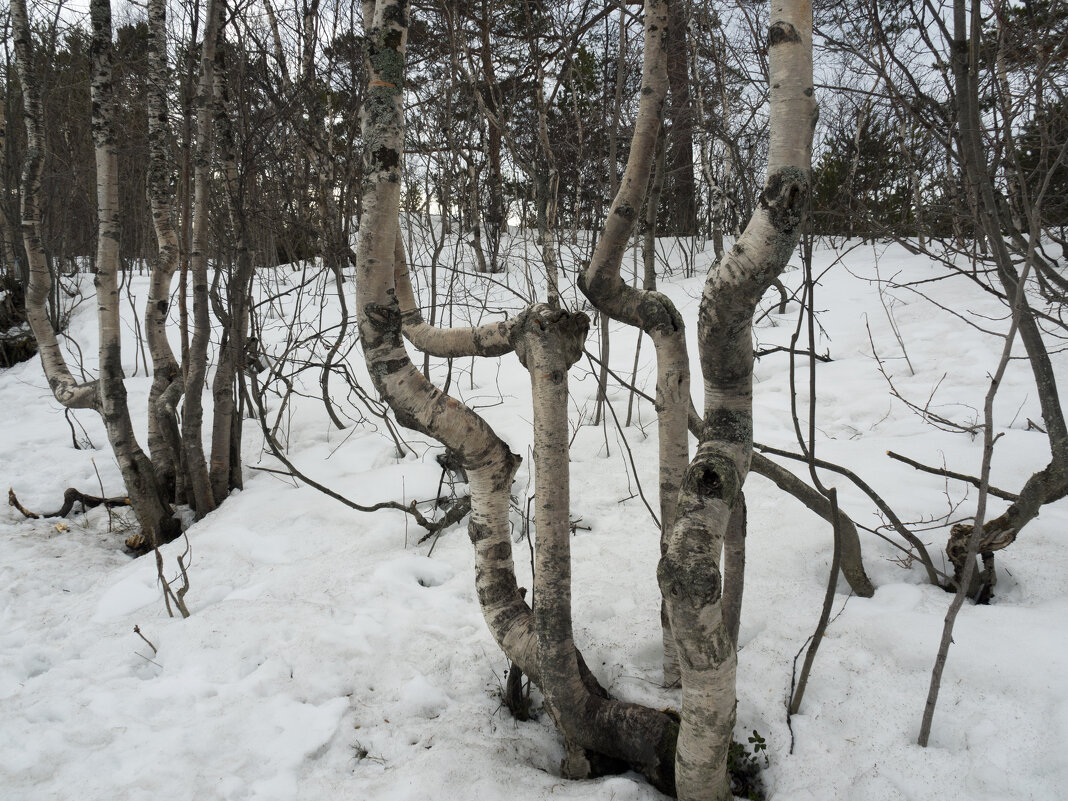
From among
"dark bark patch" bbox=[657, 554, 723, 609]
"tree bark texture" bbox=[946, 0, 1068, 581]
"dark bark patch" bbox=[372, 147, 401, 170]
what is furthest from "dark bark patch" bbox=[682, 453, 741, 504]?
"tree bark texture" bbox=[946, 0, 1068, 581]

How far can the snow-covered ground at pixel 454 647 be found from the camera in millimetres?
1660

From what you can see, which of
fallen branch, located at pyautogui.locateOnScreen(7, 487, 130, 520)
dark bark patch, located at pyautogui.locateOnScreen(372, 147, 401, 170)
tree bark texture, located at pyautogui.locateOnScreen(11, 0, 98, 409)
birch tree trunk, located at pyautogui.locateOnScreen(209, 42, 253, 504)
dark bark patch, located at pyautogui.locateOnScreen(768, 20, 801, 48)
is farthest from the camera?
tree bark texture, located at pyautogui.locateOnScreen(11, 0, 98, 409)

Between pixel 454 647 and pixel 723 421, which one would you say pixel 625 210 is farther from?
pixel 454 647

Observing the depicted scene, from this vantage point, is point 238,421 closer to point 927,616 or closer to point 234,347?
point 234,347

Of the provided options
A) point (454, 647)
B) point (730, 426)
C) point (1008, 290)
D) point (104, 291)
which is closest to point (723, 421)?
point (730, 426)

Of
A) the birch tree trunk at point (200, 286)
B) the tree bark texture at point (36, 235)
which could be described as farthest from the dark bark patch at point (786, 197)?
the tree bark texture at point (36, 235)

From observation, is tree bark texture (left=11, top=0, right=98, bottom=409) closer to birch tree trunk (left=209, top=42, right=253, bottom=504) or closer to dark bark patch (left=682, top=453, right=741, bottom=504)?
birch tree trunk (left=209, top=42, right=253, bottom=504)

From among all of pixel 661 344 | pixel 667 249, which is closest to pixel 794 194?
pixel 661 344

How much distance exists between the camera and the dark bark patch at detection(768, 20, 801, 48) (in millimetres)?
1183

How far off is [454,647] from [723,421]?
1454 millimetres

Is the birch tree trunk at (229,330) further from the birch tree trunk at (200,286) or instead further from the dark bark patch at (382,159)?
the dark bark patch at (382,159)

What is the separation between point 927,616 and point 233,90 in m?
4.81

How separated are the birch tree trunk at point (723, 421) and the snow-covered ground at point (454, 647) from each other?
1.37 ft

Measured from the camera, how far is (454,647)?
2.29 meters
